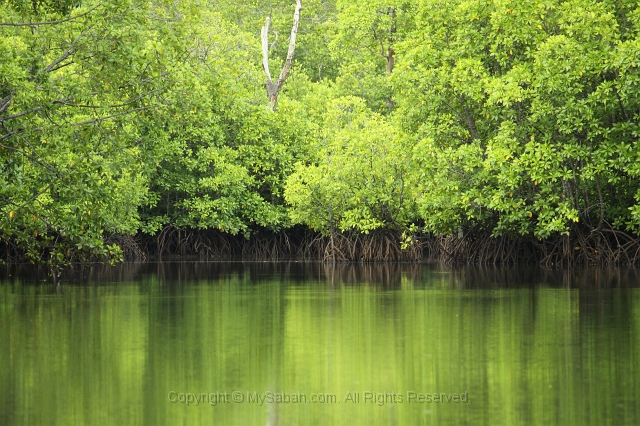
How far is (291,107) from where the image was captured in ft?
119

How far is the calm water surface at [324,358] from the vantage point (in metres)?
6.36

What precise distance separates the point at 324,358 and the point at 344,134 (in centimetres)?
2293

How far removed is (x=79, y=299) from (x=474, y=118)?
13.2 metres

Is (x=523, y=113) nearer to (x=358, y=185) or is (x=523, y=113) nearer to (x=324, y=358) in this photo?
(x=358, y=185)

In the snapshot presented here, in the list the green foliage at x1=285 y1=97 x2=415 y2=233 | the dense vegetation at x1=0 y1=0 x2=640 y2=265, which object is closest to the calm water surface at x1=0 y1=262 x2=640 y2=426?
the dense vegetation at x1=0 y1=0 x2=640 y2=265

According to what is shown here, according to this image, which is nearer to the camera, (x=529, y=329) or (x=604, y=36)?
(x=529, y=329)

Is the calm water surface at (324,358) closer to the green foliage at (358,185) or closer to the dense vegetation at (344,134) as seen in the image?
the dense vegetation at (344,134)

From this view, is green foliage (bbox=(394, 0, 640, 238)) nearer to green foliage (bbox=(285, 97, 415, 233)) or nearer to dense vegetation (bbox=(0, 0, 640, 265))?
dense vegetation (bbox=(0, 0, 640, 265))

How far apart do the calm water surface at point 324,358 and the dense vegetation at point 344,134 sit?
2.47 m

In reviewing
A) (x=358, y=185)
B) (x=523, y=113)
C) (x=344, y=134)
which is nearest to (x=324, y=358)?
(x=523, y=113)

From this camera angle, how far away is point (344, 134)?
1228 inches

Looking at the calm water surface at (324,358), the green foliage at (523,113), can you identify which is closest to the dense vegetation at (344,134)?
the green foliage at (523,113)

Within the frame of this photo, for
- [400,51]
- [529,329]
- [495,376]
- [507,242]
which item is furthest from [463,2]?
[495,376]

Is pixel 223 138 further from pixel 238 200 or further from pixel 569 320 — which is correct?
pixel 569 320
